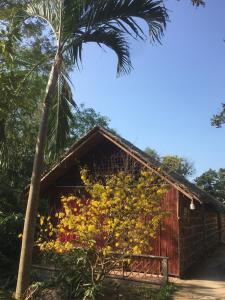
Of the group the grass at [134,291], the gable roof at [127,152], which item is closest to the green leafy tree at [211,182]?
the gable roof at [127,152]

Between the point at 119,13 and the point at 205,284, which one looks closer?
the point at 119,13

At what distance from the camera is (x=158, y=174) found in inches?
428

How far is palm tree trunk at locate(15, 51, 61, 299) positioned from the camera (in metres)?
7.54

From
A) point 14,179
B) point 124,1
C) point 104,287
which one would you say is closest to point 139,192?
point 104,287

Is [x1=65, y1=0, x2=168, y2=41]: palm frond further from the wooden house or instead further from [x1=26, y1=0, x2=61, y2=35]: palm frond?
the wooden house

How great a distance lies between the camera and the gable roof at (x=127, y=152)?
11172 mm

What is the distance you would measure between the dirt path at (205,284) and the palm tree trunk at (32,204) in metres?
4.23

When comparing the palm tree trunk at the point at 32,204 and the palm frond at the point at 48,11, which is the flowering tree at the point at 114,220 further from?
the palm frond at the point at 48,11

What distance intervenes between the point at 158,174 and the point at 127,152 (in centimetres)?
177

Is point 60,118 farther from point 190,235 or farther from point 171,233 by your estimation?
point 190,235

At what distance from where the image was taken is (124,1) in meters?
8.02

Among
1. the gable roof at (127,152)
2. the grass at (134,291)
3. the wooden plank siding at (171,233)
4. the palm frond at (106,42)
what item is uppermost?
the palm frond at (106,42)

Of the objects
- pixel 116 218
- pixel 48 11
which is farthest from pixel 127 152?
pixel 48 11

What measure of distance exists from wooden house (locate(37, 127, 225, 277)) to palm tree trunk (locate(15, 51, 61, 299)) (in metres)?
4.00
